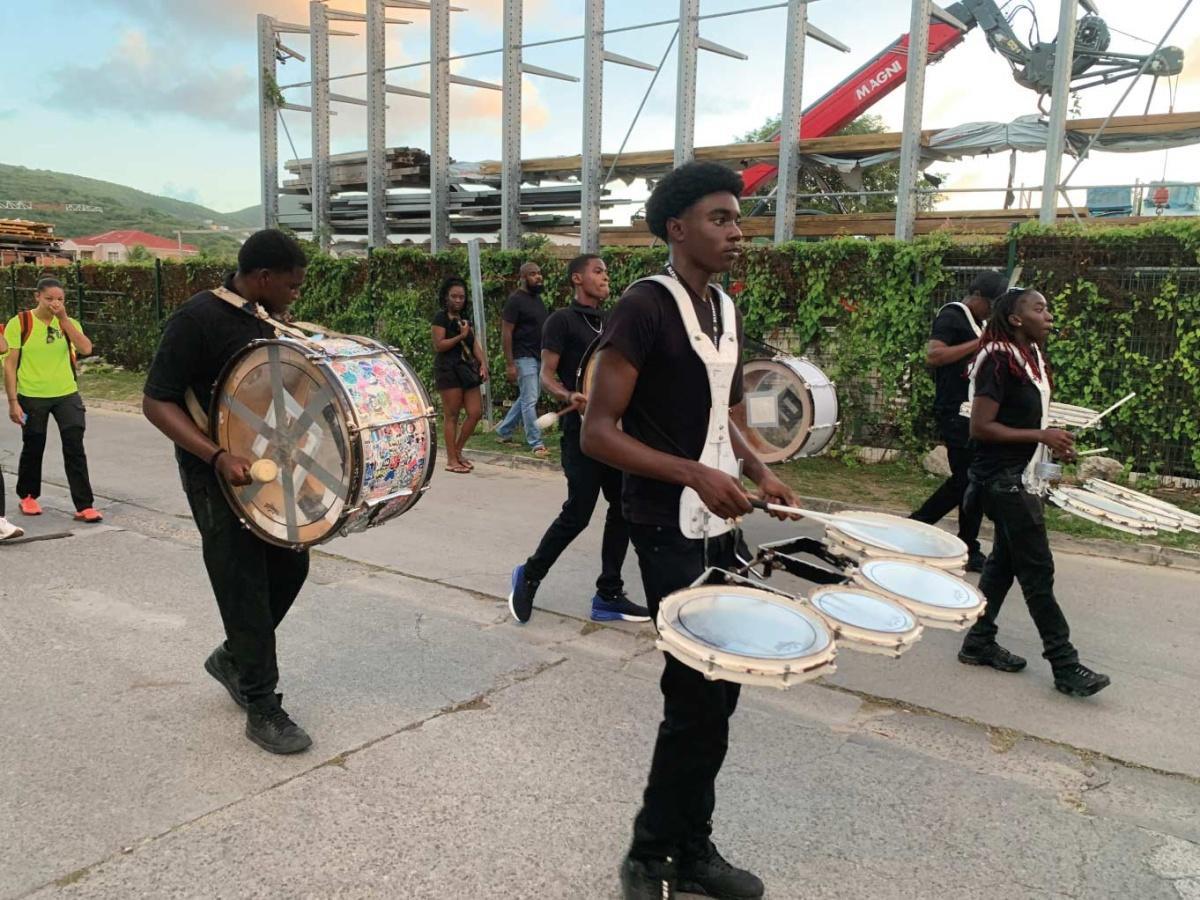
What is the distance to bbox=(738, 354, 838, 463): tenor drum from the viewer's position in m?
6.49

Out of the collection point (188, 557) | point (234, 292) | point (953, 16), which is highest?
point (953, 16)

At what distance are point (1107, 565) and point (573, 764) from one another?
472cm

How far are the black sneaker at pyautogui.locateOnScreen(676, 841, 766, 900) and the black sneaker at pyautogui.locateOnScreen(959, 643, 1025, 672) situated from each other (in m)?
2.38

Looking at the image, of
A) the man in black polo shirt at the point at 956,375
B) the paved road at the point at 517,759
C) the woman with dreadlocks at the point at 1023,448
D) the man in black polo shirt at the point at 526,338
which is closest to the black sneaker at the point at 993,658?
the paved road at the point at 517,759

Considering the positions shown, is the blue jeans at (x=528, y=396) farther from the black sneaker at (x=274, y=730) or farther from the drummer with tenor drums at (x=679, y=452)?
the drummer with tenor drums at (x=679, y=452)

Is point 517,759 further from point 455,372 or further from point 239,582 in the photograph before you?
point 455,372

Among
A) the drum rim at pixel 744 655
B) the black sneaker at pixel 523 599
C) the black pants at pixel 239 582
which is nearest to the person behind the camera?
the drum rim at pixel 744 655

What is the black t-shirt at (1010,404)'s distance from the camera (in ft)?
14.5

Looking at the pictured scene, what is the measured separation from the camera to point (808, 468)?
9.58 meters

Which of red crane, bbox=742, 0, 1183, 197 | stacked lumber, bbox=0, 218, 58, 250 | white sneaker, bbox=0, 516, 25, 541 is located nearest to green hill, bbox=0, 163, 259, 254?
stacked lumber, bbox=0, 218, 58, 250

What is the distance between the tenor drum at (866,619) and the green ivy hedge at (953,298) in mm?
6801

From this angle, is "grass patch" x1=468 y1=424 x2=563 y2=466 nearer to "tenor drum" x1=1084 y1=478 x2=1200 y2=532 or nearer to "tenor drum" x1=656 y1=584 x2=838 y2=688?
"tenor drum" x1=1084 y1=478 x2=1200 y2=532

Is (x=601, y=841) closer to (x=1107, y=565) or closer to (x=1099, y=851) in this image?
(x=1099, y=851)

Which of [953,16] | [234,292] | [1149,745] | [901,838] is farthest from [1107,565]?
[953,16]
